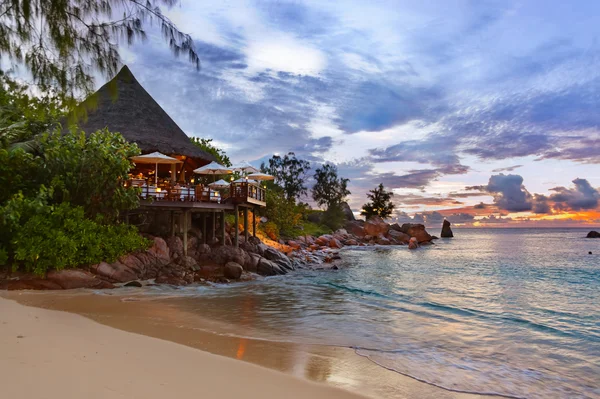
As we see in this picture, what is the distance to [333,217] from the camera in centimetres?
6175

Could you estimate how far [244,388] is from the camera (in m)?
4.64

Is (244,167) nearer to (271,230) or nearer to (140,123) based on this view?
(140,123)

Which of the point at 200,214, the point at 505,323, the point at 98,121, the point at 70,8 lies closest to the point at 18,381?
the point at 70,8

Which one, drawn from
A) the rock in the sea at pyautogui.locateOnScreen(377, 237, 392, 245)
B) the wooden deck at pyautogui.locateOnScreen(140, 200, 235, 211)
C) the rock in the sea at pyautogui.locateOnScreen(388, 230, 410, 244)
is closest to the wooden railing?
the wooden deck at pyautogui.locateOnScreen(140, 200, 235, 211)

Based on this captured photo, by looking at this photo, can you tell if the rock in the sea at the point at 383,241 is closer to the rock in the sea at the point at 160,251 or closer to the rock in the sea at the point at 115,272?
the rock in the sea at the point at 160,251

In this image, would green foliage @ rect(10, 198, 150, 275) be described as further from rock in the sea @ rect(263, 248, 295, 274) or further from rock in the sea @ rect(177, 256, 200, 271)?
rock in the sea @ rect(263, 248, 295, 274)

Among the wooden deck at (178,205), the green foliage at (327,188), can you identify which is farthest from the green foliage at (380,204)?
the wooden deck at (178,205)

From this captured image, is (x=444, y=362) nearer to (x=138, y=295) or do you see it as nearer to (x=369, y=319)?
(x=369, y=319)

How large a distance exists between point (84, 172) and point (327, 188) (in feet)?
184

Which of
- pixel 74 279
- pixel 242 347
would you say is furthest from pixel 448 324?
pixel 74 279

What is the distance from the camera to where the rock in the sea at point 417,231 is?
211 feet

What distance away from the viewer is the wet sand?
559cm

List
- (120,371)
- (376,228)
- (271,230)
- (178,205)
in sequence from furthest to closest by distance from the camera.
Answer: (376,228), (271,230), (178,205), (120,371)

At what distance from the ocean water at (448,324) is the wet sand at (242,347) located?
48 cm
